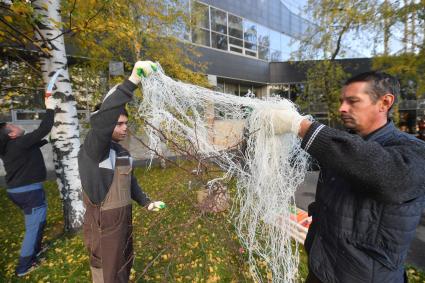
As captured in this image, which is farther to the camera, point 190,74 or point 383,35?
point 190,74

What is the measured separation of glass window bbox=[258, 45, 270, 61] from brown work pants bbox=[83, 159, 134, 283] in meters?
16.5

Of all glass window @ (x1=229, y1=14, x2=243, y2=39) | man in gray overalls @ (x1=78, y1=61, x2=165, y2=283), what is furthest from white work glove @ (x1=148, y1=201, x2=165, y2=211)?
glass window @ (x1=229, y1=14, x2=243, y2=39)

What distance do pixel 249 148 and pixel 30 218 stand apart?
315 centimetres

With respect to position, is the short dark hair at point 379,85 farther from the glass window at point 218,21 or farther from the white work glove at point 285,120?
the glass window at point 218,21

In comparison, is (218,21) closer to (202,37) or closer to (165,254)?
(202,37)

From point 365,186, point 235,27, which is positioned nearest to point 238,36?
point 235,27

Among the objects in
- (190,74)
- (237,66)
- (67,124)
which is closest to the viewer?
(67,124)

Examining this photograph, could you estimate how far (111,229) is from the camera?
6.62 feet

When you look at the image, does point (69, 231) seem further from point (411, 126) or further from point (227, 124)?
point (411, 126)

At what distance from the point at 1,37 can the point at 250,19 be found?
14832mm

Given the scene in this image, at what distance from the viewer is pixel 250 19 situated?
1603 cm

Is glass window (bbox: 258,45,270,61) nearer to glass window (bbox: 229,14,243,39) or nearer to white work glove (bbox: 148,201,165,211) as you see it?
glass window (bbox: 229,14,243,39)

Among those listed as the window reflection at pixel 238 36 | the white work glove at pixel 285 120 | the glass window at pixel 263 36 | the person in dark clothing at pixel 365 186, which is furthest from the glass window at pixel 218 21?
the person in dark clothing at pixel 365 186

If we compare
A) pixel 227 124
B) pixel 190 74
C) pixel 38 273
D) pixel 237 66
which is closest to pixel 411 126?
pixel 237 66
